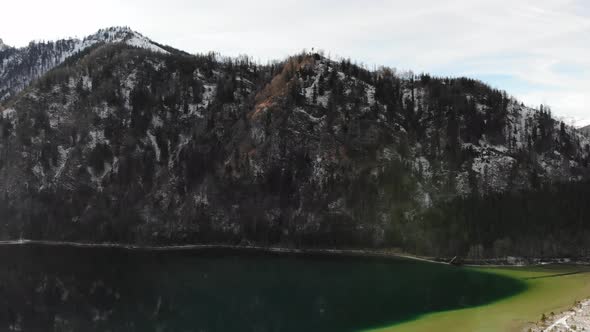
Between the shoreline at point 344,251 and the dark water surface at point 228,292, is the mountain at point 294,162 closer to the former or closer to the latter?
the shoreline at point 344,251

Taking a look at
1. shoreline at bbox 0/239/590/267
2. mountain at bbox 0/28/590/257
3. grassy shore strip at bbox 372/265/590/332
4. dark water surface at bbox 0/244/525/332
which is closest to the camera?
grassy shore strip at bbox 372/265/590/332

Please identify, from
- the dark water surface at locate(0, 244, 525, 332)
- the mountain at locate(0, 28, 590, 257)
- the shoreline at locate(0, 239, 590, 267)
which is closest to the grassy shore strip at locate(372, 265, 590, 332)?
the dark water surface at locate(0, 244, 525, 332)

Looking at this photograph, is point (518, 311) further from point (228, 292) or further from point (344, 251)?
point (344, 251)

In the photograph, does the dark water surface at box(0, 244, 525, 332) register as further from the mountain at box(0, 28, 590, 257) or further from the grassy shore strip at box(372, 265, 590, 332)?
the mountain at box(0, 28, 590, 257)

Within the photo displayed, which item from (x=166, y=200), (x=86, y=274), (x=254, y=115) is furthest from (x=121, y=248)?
(x=254, y=115)

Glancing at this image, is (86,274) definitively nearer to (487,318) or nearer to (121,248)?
(121,248)

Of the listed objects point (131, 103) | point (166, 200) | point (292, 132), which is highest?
point (131, 103)
